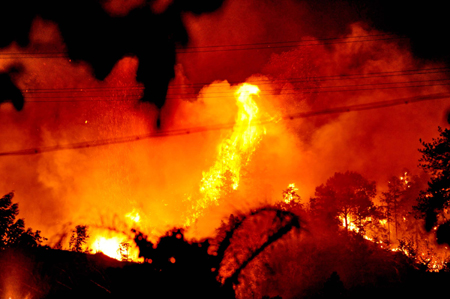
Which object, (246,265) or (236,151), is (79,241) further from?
(246,265)

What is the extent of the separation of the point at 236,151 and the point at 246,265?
18.5 metres

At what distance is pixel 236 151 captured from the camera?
29062 mm

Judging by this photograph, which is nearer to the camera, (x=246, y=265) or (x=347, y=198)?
(x=246, y=265)

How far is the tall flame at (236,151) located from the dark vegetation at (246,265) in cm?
957

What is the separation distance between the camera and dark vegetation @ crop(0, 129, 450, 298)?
9688mm

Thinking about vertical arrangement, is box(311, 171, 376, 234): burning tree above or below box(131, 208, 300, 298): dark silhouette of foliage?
above

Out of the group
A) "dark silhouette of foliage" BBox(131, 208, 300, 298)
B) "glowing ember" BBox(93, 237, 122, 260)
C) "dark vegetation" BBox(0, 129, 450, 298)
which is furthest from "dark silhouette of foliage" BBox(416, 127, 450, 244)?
"glowing ember" BBox(93, 237, 122, 260)

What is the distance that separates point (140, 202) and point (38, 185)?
9.20m

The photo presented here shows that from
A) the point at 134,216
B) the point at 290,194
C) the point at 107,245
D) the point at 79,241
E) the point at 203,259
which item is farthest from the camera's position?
the point at 290,194

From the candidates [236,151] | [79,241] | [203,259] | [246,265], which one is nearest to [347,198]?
[236,151]

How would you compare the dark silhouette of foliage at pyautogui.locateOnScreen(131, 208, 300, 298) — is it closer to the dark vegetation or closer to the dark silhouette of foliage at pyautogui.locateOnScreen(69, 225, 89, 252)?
the dark vegetation

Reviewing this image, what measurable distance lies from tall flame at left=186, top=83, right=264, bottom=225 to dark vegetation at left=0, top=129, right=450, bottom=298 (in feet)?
31.4

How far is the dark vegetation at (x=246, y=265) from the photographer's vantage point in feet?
31.8

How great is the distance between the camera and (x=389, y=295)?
41.9 feet
